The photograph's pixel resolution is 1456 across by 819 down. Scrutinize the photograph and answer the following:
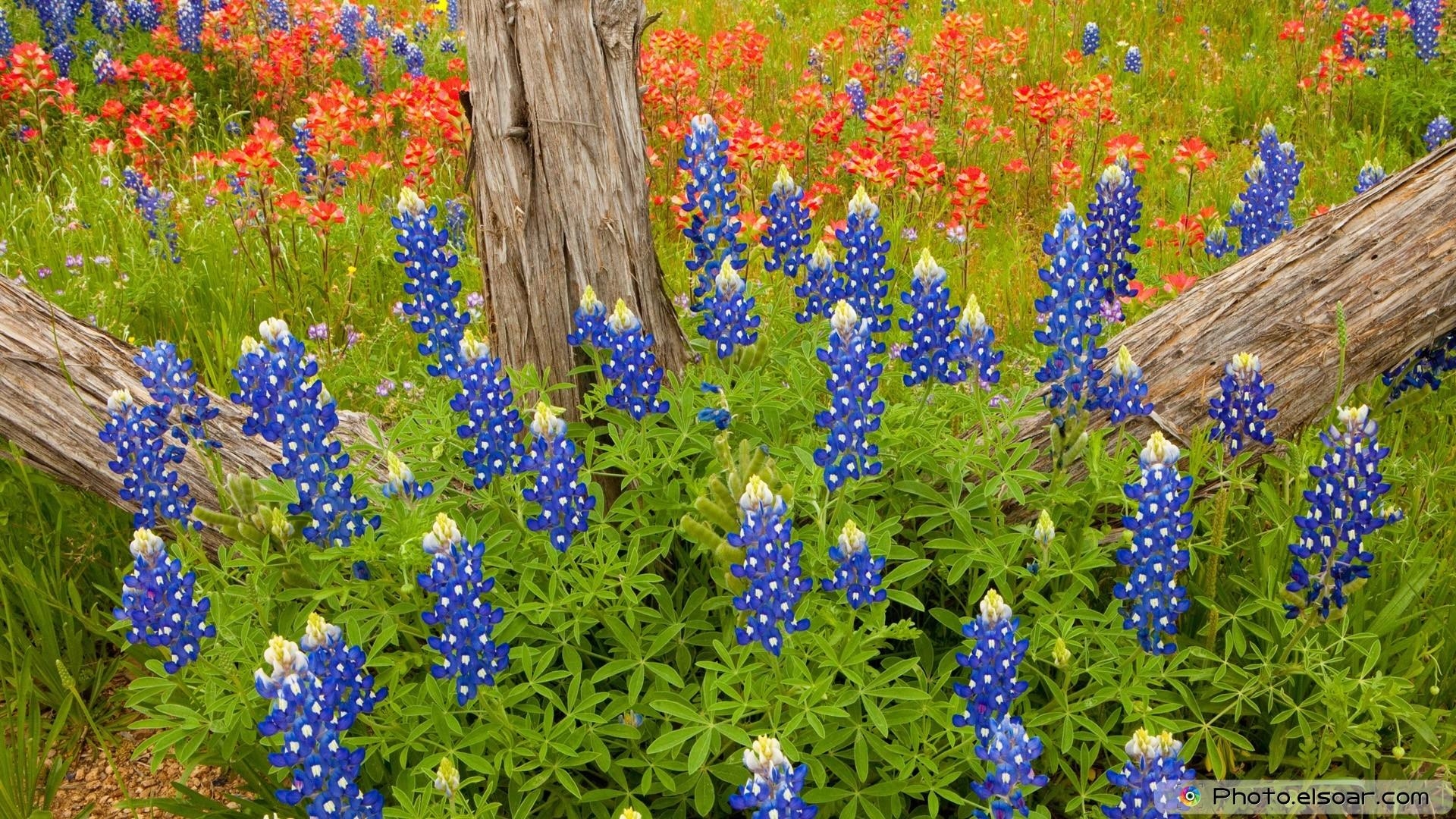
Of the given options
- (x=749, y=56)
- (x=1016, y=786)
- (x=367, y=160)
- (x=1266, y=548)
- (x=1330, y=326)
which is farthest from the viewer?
(x=749, y=56)

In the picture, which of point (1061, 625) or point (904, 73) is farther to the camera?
point (904, 73)

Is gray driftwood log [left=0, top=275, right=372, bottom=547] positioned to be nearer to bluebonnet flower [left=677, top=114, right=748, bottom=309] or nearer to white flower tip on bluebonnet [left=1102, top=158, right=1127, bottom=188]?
bluebonnet flower [left=677, top=114, right=748, bottom=309]

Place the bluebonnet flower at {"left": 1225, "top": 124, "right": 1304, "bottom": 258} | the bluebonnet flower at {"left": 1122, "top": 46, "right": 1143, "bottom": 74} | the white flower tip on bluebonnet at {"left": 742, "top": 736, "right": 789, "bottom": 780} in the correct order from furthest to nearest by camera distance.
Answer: the bluebonnet flower at {"left": 1122, "top": 46, "right": 1143, "bottom": 74} → the bluebonnet flower at {"left": 1225, "top": 124, "right": 1304, "bottom": 258} → the white flower tip on bluebonnet at {"left": 742, "top": 736, "right": 789, "bottom": 780}

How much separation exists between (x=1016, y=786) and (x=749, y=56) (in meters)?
4.85

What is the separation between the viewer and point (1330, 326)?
11.1 feet

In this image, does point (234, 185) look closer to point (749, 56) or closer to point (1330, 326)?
point (749, 56)

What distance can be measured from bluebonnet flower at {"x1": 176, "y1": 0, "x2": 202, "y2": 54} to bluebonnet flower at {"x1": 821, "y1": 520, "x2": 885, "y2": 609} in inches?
249

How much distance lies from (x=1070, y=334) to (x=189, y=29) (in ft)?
20.6

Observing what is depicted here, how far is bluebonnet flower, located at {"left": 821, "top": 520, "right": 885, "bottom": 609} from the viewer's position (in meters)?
2.48

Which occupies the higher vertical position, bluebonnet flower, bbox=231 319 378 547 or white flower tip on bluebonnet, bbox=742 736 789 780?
bluebonnet flower, bbox=231 319 378 547

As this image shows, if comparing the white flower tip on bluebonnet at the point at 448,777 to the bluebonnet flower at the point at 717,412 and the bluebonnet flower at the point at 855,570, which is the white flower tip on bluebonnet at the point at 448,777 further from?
the bluebonnet flower at the point at 717,412

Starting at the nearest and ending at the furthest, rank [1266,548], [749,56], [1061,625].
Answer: [1061,625]
[1266,548]
[749,56]

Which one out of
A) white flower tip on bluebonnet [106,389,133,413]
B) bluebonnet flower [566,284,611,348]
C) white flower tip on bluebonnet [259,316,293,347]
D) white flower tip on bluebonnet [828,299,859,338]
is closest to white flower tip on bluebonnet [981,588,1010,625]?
white flower tip on bluebonnet [828,299,859,338]

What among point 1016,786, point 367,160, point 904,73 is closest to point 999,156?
point 904,73
